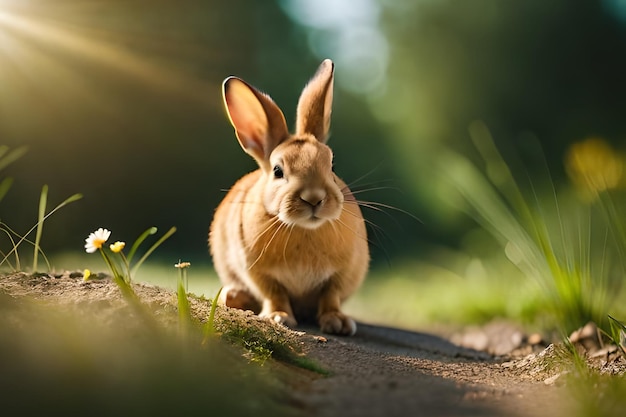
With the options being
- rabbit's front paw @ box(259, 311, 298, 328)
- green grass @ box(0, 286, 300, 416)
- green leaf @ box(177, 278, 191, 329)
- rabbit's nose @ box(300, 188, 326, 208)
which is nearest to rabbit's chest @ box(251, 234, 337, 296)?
rabbit's front paw @ box(259, 311, 298, 328)

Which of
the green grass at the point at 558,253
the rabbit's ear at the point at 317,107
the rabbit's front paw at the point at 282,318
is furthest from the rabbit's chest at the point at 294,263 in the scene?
the green grass at the point at 558,253

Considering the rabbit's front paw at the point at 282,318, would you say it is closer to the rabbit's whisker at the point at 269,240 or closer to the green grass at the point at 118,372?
the rabbit's whisker at the point at 269,240

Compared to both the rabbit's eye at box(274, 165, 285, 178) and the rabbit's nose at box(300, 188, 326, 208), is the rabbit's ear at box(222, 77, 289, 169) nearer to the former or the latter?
the rabbit's eye at box(274, 165, 285, 178)

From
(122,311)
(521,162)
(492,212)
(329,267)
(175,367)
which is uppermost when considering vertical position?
(521,162)

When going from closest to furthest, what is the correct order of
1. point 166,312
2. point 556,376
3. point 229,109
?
point 166,312 < point 556,376 < point 229,109

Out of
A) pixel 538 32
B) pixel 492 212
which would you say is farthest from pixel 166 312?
pixel 538 32

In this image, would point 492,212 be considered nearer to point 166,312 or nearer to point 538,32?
point 166,312

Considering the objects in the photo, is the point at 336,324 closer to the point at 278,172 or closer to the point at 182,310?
the point at 278,172
